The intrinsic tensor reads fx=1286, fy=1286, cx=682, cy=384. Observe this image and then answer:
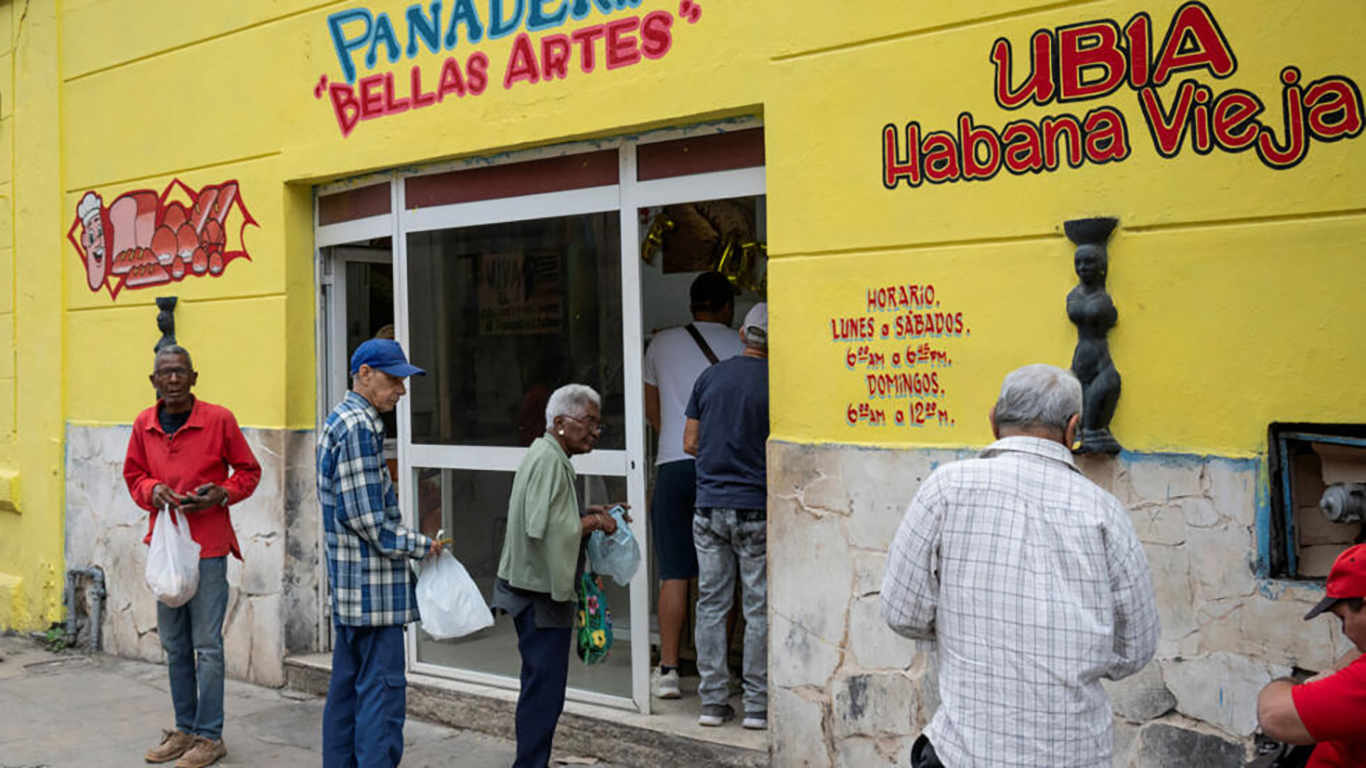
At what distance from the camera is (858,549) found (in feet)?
15.1

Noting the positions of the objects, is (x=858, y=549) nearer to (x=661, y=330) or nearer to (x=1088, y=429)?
(x=1088, y=429)

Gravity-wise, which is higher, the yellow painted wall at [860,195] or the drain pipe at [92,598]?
the yellow painted wall at [860,195]

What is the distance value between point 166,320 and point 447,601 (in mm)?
3498

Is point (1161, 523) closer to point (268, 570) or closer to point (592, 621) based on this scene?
point (592, 621)

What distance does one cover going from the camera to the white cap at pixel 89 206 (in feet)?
25.6

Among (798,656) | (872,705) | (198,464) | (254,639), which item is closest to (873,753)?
(872,705)

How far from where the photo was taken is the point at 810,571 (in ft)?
15.6

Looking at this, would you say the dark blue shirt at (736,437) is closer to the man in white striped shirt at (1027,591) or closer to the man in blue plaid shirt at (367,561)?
the man in blue plaid shirt at (367,561)

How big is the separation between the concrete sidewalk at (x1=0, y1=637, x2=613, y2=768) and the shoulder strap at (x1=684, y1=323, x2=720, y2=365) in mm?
1931

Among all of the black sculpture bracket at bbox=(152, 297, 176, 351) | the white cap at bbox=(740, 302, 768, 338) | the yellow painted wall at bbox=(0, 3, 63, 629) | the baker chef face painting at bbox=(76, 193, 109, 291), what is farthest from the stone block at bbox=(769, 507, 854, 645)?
the yellow painted wall at bbox=(0, 3, 63, 629)

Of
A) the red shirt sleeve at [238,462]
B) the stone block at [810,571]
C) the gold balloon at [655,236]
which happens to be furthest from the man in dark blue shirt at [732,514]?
the red shirt sleeve at [238,462]

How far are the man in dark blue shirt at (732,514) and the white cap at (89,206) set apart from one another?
4506 millimetres

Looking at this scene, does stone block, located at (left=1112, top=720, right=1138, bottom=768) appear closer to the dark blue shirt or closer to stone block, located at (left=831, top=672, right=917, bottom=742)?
stone block, located at (left=831, top=672, right=917, bottom=742)

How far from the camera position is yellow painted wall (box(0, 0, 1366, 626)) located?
375cm
